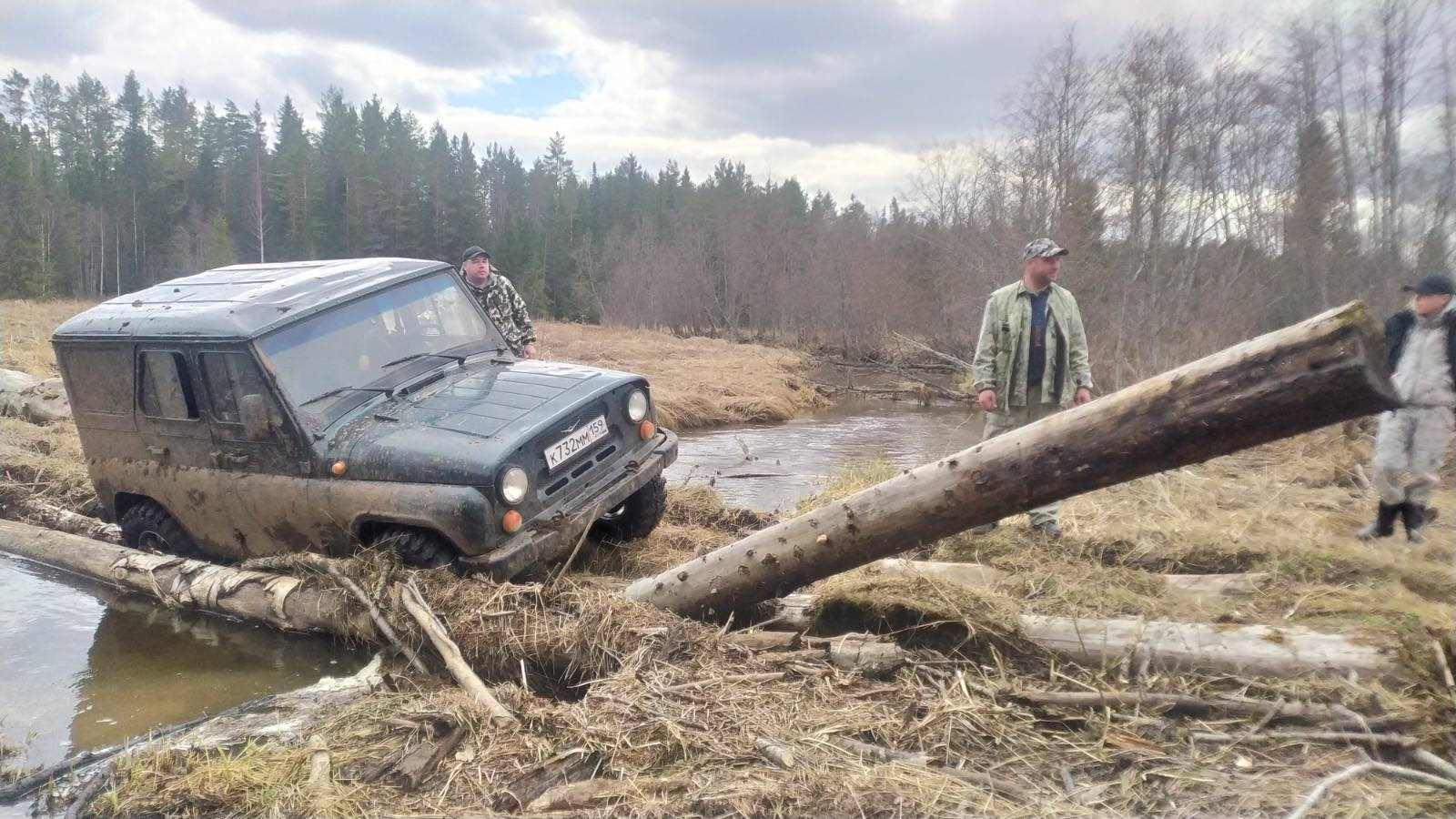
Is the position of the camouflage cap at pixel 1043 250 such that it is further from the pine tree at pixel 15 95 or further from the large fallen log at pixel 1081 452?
the pine tree at pixel 15 95

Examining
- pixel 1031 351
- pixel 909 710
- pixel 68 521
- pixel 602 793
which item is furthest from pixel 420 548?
pixel 68 521

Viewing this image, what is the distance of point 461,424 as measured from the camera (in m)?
5.02

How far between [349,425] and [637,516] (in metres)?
1.94

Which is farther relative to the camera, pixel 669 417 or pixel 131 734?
pixel 669 417

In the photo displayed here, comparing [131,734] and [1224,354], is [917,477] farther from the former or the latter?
[131,734]

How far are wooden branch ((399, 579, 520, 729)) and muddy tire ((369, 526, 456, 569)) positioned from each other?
7.9 inches

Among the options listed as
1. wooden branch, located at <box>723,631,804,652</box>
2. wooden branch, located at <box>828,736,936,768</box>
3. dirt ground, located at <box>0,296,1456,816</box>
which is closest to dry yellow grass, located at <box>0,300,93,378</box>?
dirt ground, located at <box>0,296,1456,816</box>

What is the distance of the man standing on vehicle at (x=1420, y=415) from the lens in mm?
5578

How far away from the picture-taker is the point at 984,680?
355cm

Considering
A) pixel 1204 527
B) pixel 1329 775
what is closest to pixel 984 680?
pixel 1329 775

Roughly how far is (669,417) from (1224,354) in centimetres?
1431

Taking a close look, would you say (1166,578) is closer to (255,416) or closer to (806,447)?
(255,416)

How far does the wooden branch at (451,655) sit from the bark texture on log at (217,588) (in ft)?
1.44

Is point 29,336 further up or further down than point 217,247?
further down
